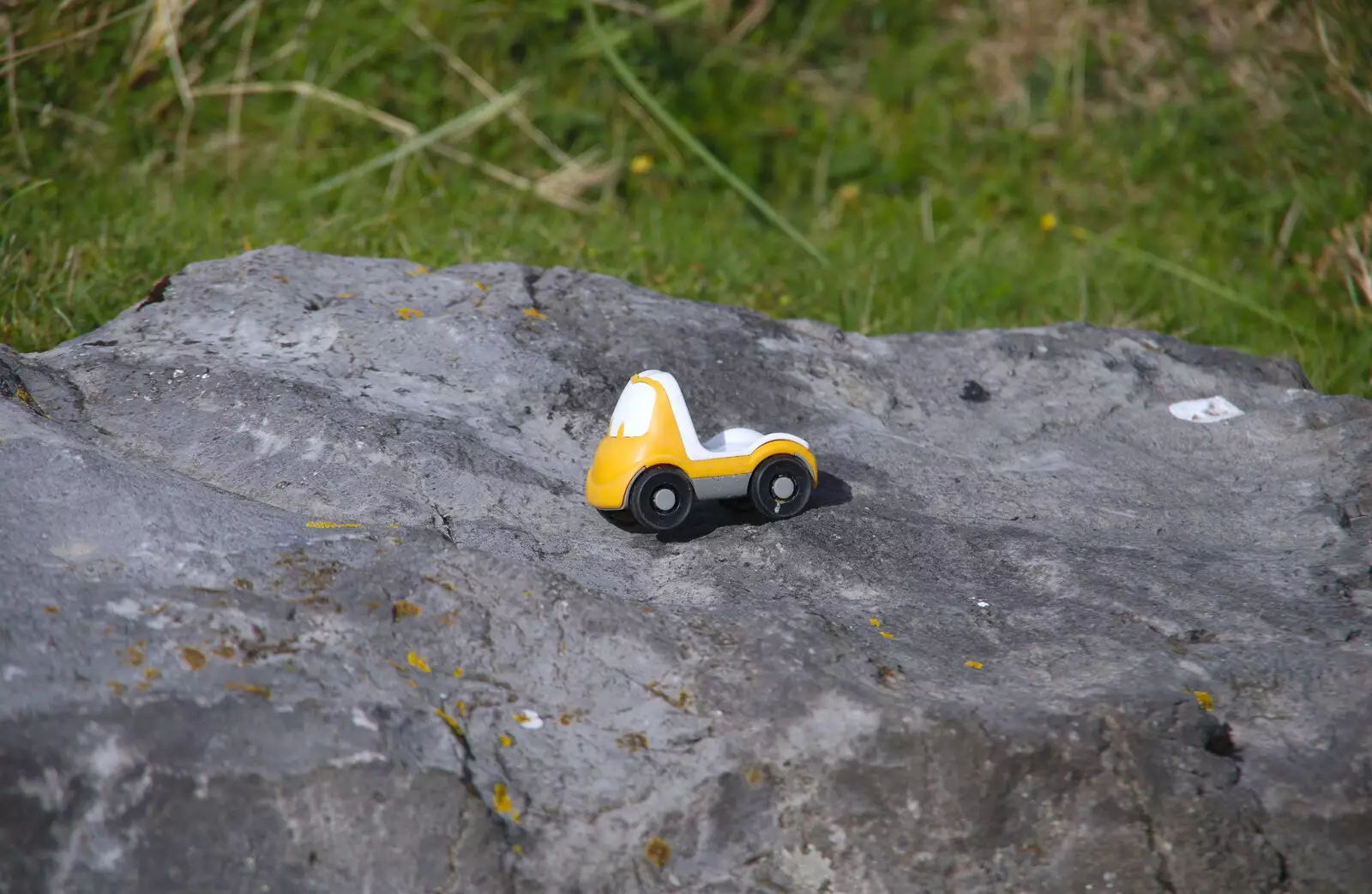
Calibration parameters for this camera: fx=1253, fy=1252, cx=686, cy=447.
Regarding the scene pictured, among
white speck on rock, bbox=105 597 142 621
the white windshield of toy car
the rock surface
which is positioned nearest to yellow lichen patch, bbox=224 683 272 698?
the rock surface

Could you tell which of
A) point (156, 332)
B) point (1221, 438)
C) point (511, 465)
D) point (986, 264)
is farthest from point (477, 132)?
point (1221, 438)

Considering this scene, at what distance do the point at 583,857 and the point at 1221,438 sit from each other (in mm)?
2097

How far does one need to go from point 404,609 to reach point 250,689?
0.99 feet

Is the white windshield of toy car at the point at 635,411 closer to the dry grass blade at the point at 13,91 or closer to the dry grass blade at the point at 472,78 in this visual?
the dry grass blade at the point at 472,78

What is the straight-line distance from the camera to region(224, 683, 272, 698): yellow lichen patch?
188 centimetres

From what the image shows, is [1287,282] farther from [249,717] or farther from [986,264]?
[249,717]

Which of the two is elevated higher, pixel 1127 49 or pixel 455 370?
pixel 1127 49

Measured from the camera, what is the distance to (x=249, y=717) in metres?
1.84

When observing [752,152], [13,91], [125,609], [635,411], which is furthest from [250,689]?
[752,152]

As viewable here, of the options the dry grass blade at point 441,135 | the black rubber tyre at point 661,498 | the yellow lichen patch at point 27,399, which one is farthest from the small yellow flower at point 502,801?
the dry grass blade at point 441,135

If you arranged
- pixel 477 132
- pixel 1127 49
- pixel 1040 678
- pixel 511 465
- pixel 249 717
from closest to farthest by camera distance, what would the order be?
1. pixel 249 717
2. pixel 1040 678
3. pixel 511 465
4. pixel 477 132
5. pixel 1127 49

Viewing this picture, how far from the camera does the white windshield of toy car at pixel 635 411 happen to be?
8.43ft

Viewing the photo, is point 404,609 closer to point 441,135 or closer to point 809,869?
point 809,869

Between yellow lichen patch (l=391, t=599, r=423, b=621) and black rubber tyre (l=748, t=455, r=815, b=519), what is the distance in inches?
32.0
